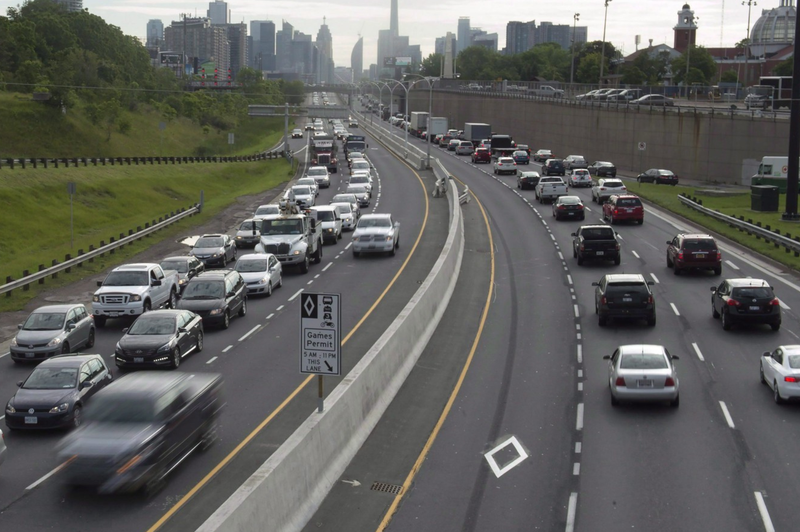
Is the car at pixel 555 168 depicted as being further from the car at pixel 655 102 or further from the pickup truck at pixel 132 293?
the pickup truck at pixel 132 293

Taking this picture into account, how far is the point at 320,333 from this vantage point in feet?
54.5

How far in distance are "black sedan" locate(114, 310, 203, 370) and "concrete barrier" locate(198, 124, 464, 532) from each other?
245 inches

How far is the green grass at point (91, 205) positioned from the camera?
1809 inches

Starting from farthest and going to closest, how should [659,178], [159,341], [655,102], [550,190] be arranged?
[655,102] < [659,178] < [550,190] < [159,341]

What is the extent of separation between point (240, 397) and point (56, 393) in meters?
4.11

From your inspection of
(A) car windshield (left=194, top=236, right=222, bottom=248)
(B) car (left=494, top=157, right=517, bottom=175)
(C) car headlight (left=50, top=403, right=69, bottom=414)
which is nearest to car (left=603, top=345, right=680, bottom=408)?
(C) car headlight (left=50, top=403, right=69, bottom=414)

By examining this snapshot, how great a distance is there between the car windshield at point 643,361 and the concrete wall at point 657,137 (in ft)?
180

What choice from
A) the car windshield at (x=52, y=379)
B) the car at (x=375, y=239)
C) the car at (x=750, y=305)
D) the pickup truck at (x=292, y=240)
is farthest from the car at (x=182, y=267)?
the car at (x=750, y=305)

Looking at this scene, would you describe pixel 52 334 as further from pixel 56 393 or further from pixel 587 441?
pixel 587 441

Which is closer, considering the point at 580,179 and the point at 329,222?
the point at 329,222

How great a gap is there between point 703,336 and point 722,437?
9198mm

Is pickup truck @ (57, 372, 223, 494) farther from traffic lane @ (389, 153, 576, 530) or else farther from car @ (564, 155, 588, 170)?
car @ (564, 155, 588, 170)

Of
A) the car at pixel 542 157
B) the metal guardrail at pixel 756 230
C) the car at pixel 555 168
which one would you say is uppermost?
the car at pixel 542 157

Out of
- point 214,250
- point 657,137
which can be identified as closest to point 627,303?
point 214,250
